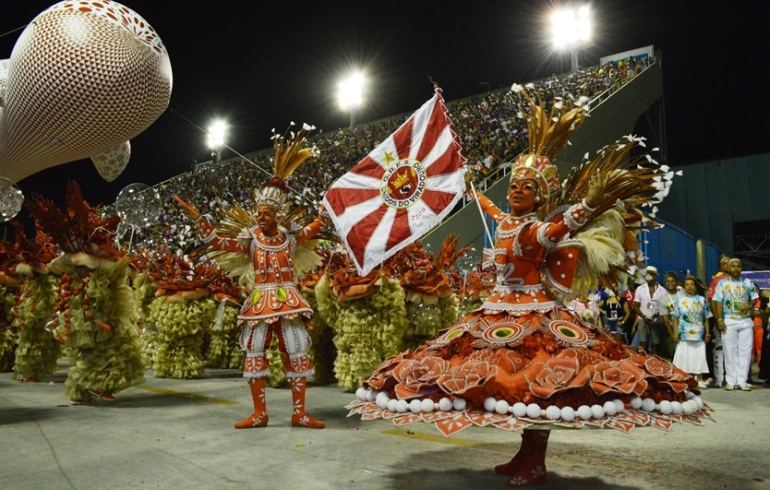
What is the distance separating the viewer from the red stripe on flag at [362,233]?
12.9 feet

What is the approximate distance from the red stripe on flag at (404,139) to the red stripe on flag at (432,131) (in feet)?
0.30

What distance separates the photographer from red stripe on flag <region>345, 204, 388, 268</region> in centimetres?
393

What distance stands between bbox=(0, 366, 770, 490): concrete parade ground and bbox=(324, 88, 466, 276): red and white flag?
4.05 ft

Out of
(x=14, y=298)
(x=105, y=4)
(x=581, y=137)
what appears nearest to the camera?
(x=105, y=4)

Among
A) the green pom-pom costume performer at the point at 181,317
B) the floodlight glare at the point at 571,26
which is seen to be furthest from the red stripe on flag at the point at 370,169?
the floodlight glare at the point at 571,26

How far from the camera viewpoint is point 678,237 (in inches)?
456

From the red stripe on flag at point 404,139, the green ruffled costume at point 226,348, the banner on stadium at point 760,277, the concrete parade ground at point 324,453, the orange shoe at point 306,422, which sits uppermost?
the banner on stadium at point 760,277

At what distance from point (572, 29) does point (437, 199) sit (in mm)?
18619

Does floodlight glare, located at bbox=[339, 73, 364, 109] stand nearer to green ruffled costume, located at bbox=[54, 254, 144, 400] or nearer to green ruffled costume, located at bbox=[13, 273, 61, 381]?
green ruffled costume, located at bbox=[13, 273, 61, 381]

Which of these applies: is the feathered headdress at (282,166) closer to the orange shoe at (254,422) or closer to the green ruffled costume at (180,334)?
the orange shoe at (254,422)

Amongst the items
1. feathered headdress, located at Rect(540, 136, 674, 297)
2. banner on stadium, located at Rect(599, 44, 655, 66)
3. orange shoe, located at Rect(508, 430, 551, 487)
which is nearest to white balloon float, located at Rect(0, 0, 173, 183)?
feathered headdress, located at Rect(540, 136, 674, 297)

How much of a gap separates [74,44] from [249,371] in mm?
2684

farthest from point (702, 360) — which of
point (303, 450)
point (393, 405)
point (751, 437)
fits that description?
point (393, 405)

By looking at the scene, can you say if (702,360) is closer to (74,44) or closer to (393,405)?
(393,405)
